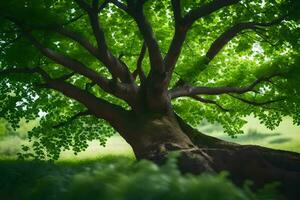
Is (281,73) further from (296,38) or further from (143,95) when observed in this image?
(143,95)

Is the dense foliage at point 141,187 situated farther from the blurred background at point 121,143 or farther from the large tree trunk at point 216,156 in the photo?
the blurred background at point 121,143

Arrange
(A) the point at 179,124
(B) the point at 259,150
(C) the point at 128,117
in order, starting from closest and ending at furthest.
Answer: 1. (B) the point at 259,150
2. (C) the point at 128,117
3. (A) the point at 179,124

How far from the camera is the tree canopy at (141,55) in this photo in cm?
1431

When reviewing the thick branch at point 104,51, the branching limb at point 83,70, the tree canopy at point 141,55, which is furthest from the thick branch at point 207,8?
the branching limb at point 83,70

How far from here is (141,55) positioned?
1677 cm

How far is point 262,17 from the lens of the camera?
1636 cm

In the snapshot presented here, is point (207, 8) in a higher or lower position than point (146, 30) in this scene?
higher

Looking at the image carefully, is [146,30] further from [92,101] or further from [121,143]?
[121,143]

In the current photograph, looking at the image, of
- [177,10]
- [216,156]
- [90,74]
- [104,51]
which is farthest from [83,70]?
[216,156]

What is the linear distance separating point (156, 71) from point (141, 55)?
2.07 meters

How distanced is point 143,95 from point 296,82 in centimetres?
616

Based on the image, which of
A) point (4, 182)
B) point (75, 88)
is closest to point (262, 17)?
point (75, 88)

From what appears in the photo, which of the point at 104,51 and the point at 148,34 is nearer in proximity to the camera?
the point at 148,34

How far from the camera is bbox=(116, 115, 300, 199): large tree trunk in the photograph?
495 inches
